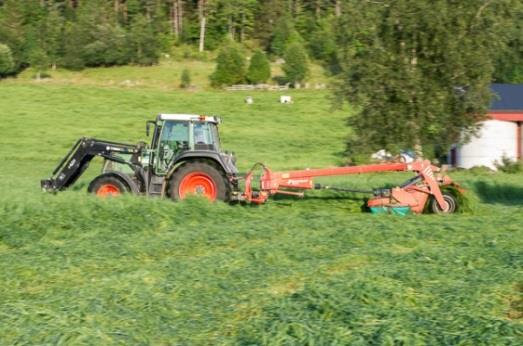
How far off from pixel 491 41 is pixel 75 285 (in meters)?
17.0

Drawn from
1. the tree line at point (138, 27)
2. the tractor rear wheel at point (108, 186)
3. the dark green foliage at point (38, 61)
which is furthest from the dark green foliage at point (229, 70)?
the tractor rear wheel at point (108, 186)

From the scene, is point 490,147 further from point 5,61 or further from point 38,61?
point 5,61

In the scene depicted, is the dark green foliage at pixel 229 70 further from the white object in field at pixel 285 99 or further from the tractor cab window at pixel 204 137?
the tractor cab window at pixel 204 137

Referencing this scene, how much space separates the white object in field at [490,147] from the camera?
30.4 meters

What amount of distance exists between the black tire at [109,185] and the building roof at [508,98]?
60.5 feet

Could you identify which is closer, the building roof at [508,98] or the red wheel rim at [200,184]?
the red wheel rim at [200,184]

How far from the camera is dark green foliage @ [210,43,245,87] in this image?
192 ft

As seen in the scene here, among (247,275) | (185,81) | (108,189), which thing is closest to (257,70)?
(185,81)

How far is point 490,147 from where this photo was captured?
100 ft

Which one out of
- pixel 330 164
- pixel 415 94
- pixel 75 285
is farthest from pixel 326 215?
pixel 330 164

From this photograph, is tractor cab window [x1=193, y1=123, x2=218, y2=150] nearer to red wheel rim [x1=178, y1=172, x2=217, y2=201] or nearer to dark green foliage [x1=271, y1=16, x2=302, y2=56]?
red wheel rim [x1=178, y1=172, x2=217, y2=201]

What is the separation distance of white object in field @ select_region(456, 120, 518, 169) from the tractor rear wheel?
16.6 metres

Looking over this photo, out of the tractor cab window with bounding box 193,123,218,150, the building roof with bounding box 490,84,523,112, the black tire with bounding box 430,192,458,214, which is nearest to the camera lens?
the black tire with bounding box 430,192,458,214

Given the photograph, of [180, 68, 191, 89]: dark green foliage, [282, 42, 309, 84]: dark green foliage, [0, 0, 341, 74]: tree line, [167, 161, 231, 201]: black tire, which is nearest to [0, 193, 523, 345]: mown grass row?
[167, 161, 231, 201]: black tire
